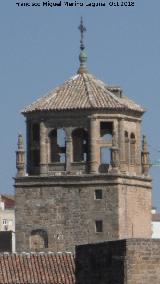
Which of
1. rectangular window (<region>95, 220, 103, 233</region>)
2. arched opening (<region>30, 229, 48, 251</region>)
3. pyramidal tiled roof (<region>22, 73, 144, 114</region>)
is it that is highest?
pyramidal tiled roof (<region>22, 73, 144, 114</region>)

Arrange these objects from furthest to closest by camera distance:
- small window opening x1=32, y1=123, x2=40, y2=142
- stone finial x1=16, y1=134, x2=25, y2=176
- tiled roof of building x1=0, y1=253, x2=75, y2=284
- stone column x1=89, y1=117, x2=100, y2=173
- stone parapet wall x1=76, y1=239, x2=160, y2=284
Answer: stone finial x1=16, y1=134, x2=25, y2=176 → small window opening x1=32, y1=123, x2=40, y2=142 → stone column x1=89, y1=117, x2=100, y2=173 → tiled roof of building x1=0, y1=253, x2=75, y2=284 → stone parapet wall x1=76, y1=239, x2=160, y2=284

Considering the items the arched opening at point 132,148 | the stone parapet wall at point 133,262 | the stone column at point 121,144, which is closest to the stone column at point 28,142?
the stone column at point 121,144

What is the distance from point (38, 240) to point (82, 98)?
5.73 metres

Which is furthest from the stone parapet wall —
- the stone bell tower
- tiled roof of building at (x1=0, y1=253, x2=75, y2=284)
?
the stone bell tower

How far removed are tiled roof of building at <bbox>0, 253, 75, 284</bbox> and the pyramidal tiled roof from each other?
30.6ft

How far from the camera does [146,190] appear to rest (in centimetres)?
7775

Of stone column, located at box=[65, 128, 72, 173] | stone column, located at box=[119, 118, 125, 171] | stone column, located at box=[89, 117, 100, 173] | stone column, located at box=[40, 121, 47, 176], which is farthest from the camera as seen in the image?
stone column, located at box=[40, 121, 47, 176]

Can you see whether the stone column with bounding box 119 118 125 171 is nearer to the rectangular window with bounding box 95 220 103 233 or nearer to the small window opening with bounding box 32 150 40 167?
the rectangular window with bounding box 95 220 103 233

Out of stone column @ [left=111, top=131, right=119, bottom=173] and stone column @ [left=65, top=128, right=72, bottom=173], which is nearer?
stone column @ [left=65, top=128, right=72, bottom=173]

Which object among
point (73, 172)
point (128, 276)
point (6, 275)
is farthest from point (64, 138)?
point (128, 276)

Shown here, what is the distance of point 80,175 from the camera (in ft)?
251

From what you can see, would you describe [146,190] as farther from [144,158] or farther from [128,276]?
[128,276]

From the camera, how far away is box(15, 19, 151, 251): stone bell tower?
76.1 metres

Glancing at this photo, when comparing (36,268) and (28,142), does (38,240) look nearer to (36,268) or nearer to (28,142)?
(28,142)
